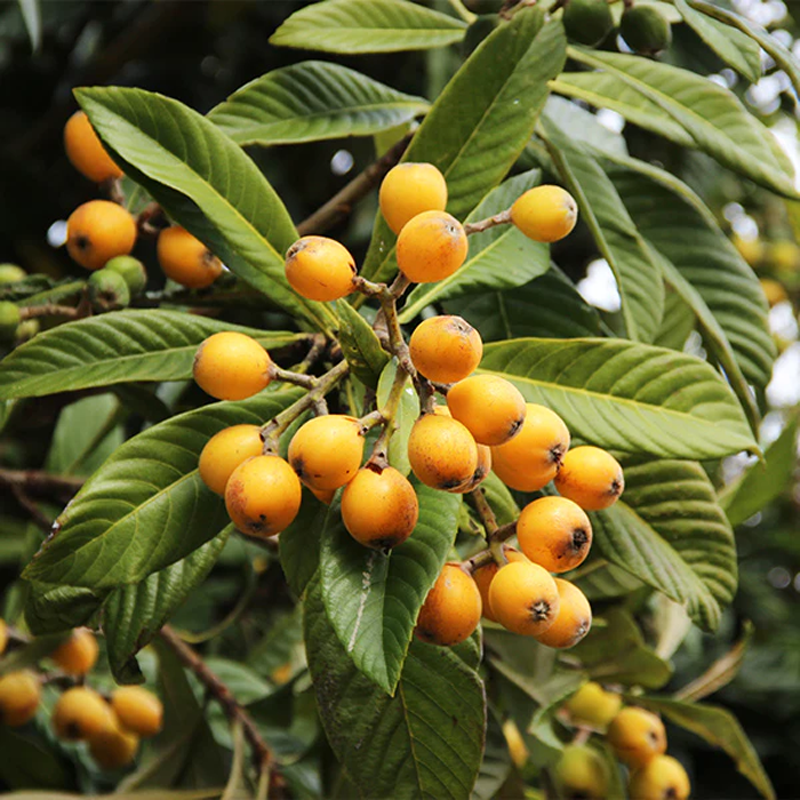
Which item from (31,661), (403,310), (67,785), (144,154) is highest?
(144,154)

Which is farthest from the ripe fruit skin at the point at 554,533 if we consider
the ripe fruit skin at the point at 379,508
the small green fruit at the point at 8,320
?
the small green fruit at the point at 8,320

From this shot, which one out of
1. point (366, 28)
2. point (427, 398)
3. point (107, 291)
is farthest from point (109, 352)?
point (366, 28)

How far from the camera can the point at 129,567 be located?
2.75 ft

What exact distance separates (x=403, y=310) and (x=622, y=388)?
10.0 inches

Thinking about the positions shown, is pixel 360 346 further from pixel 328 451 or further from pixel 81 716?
pixel 81 716

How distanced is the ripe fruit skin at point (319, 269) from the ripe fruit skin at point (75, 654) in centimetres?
108

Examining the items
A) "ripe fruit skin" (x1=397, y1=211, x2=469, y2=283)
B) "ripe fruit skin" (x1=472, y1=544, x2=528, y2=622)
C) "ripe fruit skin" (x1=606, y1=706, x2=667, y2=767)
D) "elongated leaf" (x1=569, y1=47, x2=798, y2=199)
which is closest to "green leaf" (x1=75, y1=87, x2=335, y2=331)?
"ripe fruit skin" (x1=397, y1=211, x2=469, y2=283)

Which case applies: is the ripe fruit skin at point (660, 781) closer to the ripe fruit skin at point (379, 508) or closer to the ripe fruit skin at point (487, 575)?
the ripe fruit skin at point (487, 575)

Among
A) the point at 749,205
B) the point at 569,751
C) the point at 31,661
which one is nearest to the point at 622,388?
the point at 569,751

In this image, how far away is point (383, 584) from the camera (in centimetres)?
78

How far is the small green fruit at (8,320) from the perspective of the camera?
1.13 meters

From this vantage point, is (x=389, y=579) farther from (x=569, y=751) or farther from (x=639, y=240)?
(x=569, y=751)

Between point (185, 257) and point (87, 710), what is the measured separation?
90 cm

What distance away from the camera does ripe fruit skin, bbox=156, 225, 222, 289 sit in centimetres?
111
